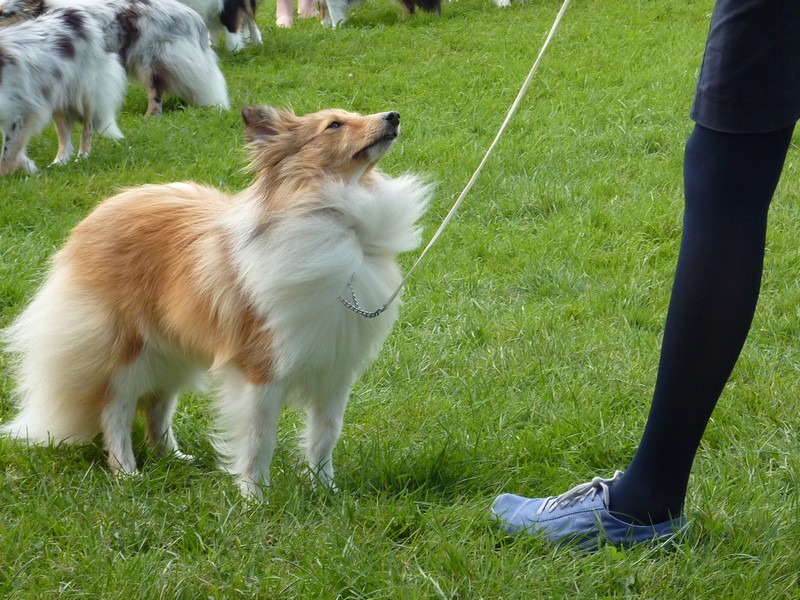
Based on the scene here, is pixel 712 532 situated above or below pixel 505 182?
above

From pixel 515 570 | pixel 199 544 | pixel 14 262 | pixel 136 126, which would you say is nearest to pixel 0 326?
pixel 14 262

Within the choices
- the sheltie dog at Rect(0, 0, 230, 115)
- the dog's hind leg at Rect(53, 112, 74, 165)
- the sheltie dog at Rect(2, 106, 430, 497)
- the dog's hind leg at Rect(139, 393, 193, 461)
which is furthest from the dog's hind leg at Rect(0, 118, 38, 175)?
the dog's hind leg at Rect(139, 393, 193, 461)

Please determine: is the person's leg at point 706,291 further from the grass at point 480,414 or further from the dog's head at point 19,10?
the dog's head at point 19,10

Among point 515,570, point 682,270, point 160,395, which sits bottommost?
point 160,395

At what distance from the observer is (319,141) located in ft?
9.52

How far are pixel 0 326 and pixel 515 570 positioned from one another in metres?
3.11

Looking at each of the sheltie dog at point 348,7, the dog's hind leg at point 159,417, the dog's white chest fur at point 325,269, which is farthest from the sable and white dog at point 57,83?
the sheltie dog at point 348,7

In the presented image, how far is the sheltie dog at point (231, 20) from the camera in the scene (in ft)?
37.0

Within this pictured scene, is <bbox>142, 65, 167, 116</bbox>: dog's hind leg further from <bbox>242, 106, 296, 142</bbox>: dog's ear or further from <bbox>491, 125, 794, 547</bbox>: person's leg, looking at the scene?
<bbox>491, 125, 794, 547</bbox>: person's leg

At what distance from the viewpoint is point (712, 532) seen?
2355mm

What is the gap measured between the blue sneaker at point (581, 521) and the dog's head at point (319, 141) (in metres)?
1.13

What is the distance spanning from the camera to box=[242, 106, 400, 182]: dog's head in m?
2.87

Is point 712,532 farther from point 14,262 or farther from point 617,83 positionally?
point 617,83

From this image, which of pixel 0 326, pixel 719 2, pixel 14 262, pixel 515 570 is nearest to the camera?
pixel 719 2
